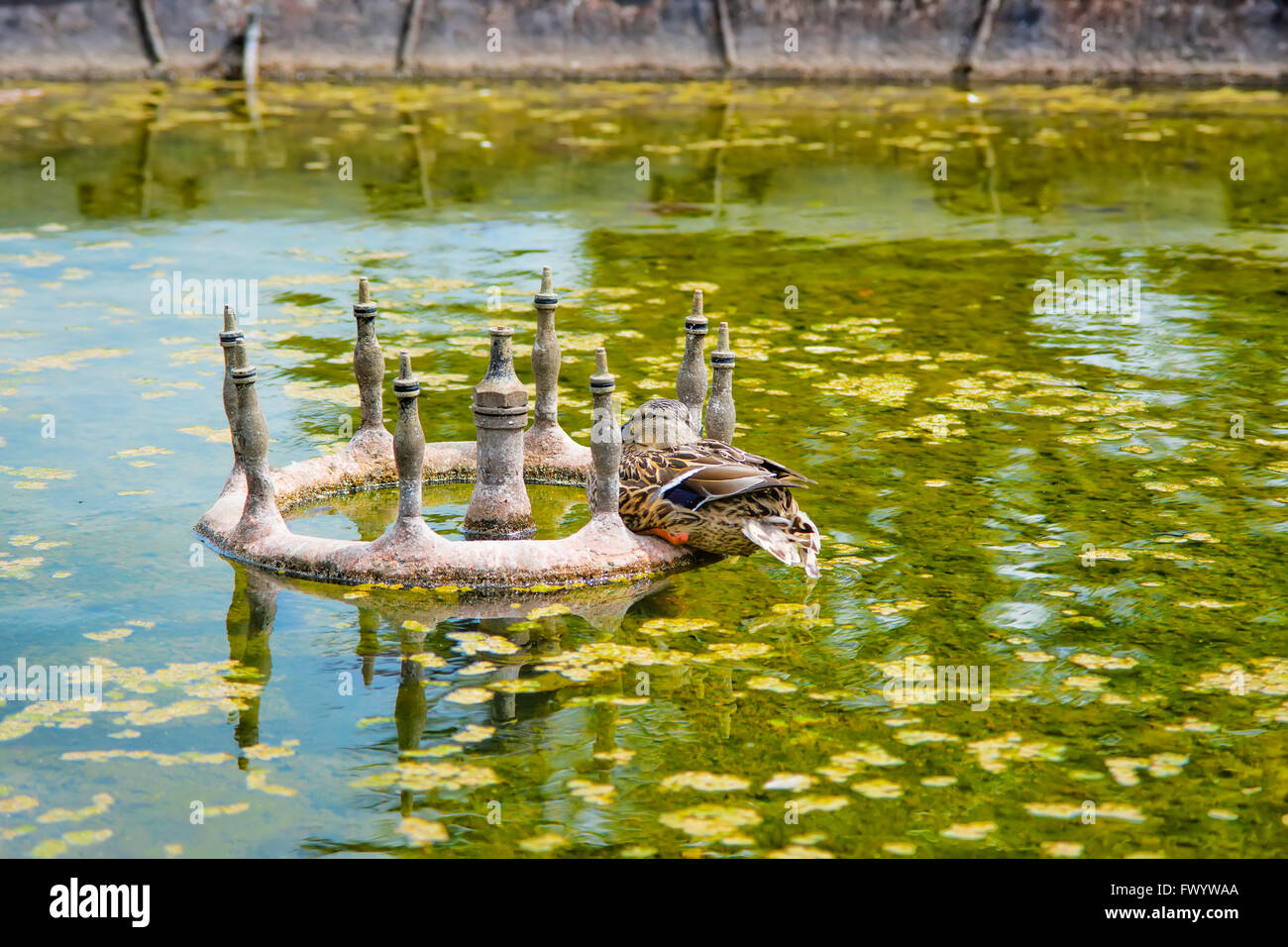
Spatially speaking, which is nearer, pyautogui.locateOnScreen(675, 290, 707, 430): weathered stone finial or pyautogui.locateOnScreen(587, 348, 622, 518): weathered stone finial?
pyautogui.locateOnScreen(587, 348, 622, 518): weathered stone finial

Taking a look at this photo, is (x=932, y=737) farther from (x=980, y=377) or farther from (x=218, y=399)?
(x=218, y=399)

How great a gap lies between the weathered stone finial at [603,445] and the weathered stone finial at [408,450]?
648 mm

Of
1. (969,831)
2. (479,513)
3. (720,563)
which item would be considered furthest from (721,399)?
(969,831)

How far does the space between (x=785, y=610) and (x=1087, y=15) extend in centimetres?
1411

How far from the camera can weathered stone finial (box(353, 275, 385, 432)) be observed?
675 centimetres

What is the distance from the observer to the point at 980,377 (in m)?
8.52

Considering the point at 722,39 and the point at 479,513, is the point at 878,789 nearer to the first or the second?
the point at 479,513

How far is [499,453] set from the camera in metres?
6.31

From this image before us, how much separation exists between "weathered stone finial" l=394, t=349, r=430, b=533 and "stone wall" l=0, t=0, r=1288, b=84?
42.1ft

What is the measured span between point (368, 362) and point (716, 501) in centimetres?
181

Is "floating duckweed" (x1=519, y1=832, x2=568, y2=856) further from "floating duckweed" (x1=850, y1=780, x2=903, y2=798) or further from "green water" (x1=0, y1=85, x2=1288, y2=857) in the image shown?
"floating duckweed" (x1=850, y1=780, x2=903, y2=798)

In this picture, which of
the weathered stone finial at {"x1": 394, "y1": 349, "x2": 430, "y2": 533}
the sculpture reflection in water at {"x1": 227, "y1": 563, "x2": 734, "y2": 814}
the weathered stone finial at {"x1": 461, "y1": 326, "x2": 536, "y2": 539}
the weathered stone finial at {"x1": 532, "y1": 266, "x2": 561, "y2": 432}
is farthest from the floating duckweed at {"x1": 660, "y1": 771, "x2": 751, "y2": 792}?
the weathered stone finial at {"x1": 532, "y1": 266, "x2": 561, "y2": 432}

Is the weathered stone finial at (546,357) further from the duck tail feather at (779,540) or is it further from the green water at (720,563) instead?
the duck tail feather at (779,540)

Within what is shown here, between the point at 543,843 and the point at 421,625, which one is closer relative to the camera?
the point at 543,843
